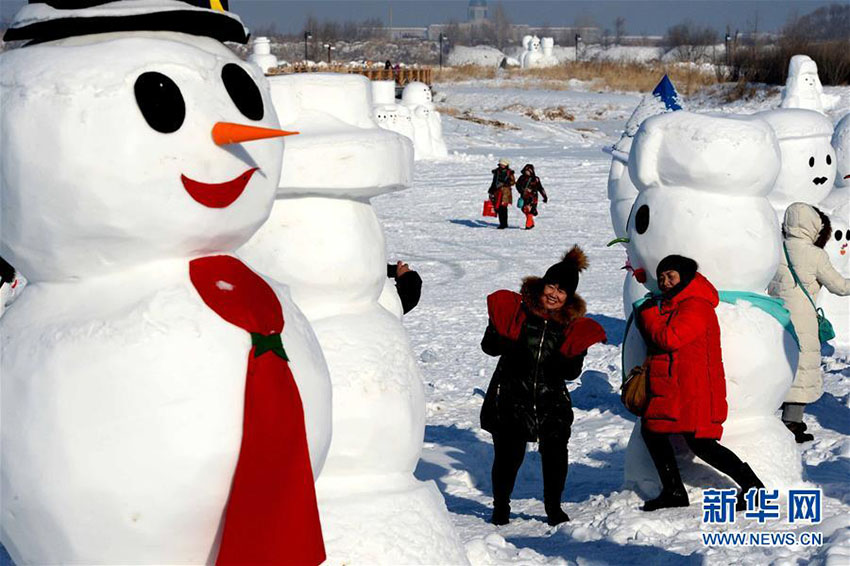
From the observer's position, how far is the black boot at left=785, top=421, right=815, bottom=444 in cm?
684

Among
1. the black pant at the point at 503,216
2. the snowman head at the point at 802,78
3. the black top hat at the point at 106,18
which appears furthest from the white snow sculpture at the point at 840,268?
the snowman head at the point at 802,78

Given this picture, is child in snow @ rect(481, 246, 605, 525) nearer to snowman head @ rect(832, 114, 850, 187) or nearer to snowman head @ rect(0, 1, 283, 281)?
snowman head @ rect(0, 1, 283, 281)

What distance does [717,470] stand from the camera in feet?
18.7

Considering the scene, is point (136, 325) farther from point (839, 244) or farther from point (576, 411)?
point (839, 244)

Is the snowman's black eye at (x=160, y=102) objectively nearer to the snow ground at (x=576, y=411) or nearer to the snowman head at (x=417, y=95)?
the snow ground at (x=576, y=411)

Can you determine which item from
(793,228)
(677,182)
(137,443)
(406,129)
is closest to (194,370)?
(137,443)

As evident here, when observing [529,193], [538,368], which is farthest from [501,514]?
[529,193]

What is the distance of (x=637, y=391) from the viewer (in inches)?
213

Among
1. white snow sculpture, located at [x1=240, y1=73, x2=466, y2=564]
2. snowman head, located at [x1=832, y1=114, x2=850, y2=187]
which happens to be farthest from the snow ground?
snowman head, located at [x1=832, y1=114, x2=850, y2=187]

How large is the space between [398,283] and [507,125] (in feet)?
114

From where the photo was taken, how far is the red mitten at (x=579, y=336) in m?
5.26

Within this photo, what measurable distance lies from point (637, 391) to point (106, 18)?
3.11 meters

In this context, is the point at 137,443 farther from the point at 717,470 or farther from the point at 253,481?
the point at 717,470

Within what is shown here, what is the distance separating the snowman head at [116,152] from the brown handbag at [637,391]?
2.70 metres
